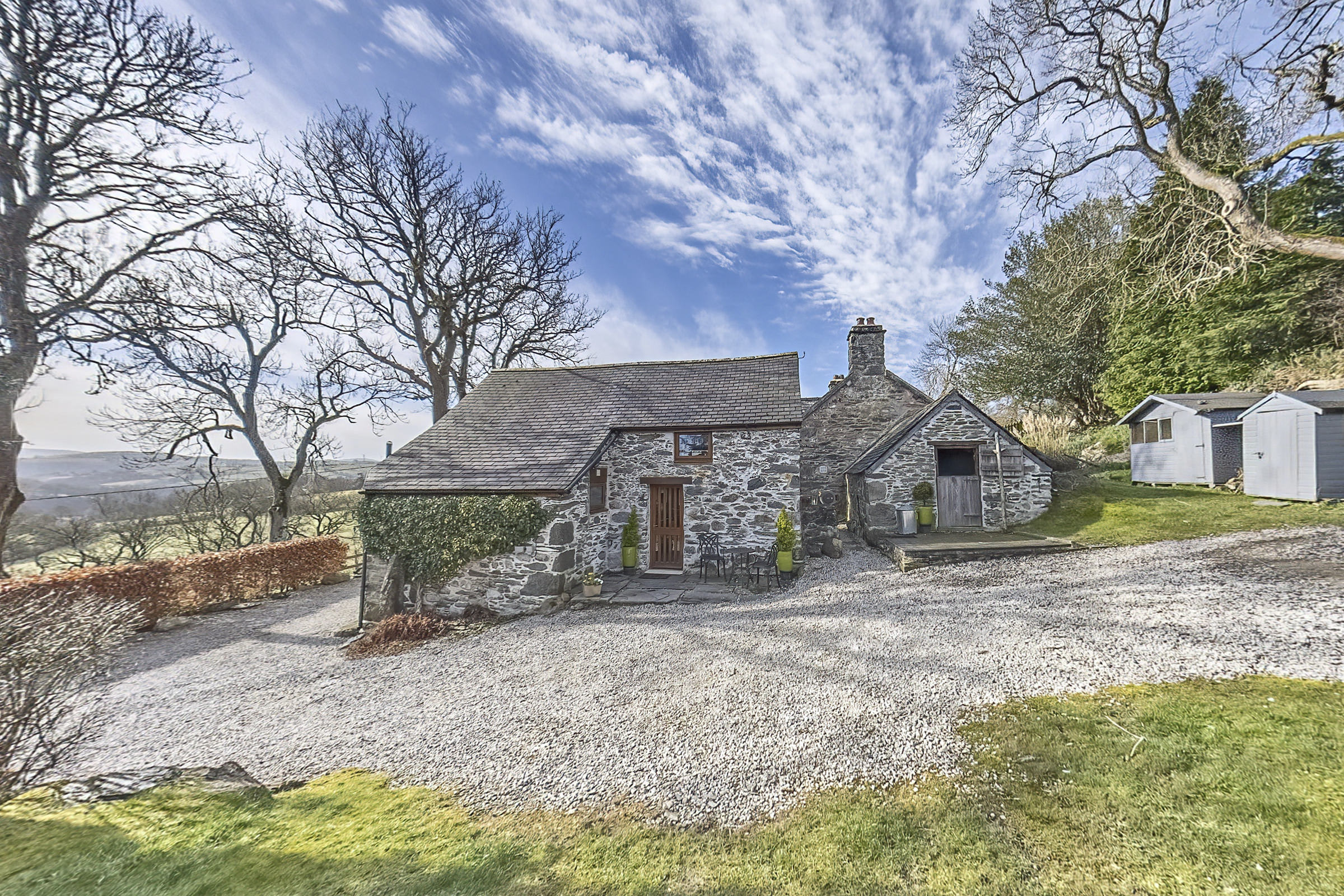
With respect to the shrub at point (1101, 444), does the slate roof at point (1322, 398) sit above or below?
above

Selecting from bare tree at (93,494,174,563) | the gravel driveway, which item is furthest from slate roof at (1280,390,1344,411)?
bare tree at (93,494,174,563)

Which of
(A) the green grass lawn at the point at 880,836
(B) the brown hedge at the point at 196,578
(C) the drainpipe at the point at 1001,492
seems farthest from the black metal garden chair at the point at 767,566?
(B) the brown hedge at the point at 196,578

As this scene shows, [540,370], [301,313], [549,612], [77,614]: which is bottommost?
[549,612]

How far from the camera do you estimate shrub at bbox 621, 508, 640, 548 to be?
1188 centimetres

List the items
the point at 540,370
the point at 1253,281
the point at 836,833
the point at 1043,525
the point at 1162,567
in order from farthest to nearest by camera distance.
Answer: the point at 1253,281
the point at 540,370
the point at 1043,525
the point at 1162,567
the point at 836,833

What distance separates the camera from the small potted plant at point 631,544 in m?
11.8

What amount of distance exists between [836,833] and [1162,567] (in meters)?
9.12

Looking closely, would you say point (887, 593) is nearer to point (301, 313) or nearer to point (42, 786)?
point (42, 786)

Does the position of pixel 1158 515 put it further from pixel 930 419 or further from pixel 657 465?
pixel 657 465

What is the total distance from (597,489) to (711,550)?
11.3 feet

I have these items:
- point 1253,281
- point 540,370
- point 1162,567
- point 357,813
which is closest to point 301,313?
point 540,370

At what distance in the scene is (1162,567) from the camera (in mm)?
8195

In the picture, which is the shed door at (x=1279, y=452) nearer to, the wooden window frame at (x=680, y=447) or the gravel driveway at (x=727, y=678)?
the gravel driveway at (x=727, y=678)

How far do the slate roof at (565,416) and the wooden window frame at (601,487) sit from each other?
2.20 feet
